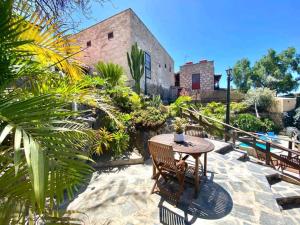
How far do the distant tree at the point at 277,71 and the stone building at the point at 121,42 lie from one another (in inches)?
694

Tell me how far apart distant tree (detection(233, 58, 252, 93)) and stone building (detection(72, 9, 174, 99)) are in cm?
1721

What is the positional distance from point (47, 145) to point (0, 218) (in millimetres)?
571

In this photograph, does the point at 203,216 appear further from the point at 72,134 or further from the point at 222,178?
the point at 72,134

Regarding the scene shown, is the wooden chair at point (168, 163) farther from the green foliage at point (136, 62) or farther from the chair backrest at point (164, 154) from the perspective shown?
the green foliage at point (136, 62)

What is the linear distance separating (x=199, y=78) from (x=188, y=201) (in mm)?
17575

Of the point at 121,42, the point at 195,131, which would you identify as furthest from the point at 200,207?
the point at 121,42

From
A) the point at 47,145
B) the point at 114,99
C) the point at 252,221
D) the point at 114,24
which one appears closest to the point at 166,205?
the point at 252,221

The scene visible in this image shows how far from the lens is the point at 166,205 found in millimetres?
2857

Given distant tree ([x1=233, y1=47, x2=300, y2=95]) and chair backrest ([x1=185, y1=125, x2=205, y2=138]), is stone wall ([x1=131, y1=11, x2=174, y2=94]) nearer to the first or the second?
chair backrest ([x1=185, y1=125, x2=205, y2=138])

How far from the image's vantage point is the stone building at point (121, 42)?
1026 centimetres

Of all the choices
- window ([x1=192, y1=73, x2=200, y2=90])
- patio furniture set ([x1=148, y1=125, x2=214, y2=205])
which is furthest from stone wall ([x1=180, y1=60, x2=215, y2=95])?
patio furniture set ([x1=148, y1=125, x2=214, y2=205])

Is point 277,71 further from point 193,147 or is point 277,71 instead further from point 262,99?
point 193,147

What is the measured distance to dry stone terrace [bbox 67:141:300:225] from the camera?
8.46 feet

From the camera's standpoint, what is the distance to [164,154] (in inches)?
112
